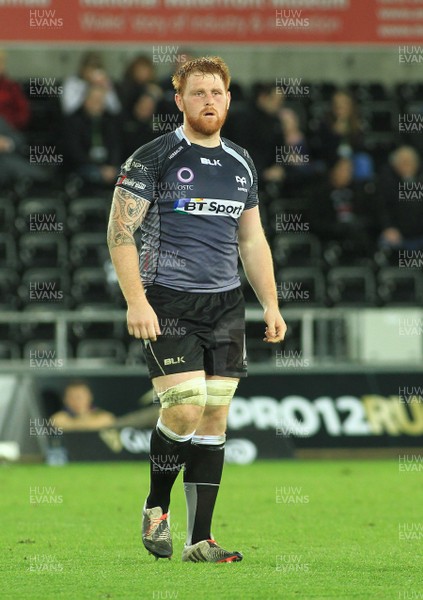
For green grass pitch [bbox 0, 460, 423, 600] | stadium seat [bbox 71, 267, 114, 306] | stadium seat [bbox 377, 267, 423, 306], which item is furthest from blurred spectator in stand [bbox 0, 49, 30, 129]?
green grass pitch [bbox 0, 460, 423, 600]

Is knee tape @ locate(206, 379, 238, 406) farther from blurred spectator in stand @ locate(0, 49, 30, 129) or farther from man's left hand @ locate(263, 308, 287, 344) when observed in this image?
blurred spectator in stand @ locate(0, 49, 30, 129)

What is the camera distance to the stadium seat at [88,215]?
16.8 metres

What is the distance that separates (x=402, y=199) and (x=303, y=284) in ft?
6.19

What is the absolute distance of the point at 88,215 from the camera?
55.5ft

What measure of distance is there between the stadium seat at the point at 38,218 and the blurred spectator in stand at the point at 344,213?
3111mm

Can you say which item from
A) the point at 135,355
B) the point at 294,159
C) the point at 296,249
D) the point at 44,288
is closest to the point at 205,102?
the point at 135,355

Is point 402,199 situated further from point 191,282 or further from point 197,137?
point 191,282

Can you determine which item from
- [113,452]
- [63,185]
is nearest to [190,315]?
[113,452]

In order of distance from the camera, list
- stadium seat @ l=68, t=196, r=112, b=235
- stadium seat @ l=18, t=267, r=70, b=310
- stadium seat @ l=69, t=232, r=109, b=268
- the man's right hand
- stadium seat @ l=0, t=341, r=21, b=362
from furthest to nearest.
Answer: stadium seat @ l=68, t=196, r=112, b=235 → stadium seat @ l=69, t=232, r=109, b=268 → stadium seat @ l=18, t=267, r=70, b=310 → stadium seat @ l=0, t=341, r=21, b=362 → the man's right hand

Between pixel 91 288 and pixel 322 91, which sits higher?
pixel 322 91

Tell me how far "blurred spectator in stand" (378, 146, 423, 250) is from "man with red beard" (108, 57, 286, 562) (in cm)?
1044

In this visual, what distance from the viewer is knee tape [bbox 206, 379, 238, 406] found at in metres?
6.80

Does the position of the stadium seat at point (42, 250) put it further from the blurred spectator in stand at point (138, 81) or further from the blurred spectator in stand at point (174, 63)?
the blurred spectator in stand at point (174, 63)

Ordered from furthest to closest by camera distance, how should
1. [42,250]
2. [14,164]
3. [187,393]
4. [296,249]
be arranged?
[14,164]
[296,249]
[42,250]
[187,393]
